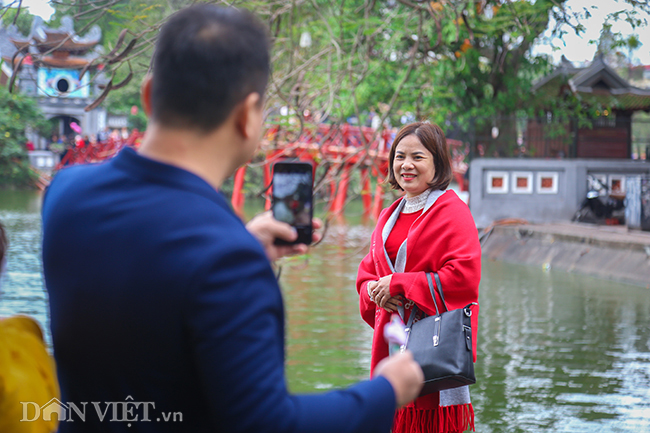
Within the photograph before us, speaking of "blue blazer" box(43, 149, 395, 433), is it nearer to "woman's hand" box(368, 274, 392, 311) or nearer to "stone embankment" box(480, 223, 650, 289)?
"woman's hand" box(368, 274, 392, 311)

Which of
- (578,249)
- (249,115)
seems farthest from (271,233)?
(578,249)

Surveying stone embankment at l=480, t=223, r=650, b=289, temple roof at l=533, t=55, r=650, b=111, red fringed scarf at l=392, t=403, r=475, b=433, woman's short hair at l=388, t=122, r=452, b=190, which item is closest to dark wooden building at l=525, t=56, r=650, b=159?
temple roof at l=533, t=55, r=650, b=111

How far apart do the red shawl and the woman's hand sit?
0.03m

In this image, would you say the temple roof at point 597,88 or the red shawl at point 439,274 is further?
the temple roof at point 597,88

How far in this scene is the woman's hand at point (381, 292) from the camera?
2.72 m

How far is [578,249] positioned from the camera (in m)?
11.8

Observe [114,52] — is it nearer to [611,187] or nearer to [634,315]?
[634,315]

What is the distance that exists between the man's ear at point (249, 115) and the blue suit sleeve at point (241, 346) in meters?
0.22

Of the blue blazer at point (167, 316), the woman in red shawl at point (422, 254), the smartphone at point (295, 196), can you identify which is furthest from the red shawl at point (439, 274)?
the blue blazer at point (167, 316)

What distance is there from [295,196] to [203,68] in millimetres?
413

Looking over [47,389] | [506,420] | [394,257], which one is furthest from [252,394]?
[506,420]

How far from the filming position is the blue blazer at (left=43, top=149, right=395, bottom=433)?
1.05 meters

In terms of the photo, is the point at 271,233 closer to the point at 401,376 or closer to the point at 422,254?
the point at 401,376

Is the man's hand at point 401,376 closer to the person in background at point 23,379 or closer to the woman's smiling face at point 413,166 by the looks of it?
the person in background at point 23,379
